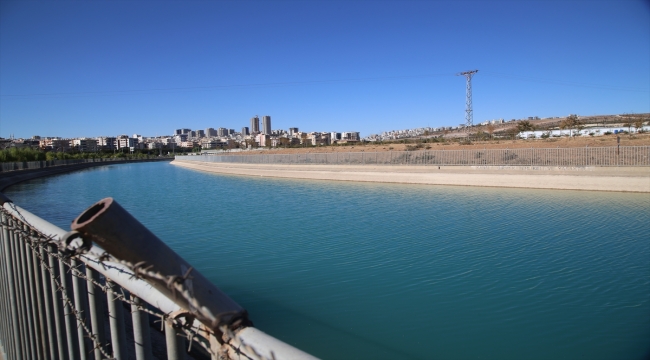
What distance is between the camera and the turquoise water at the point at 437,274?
6852mm

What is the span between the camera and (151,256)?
→ 136cm

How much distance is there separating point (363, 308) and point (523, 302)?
10.3 feet

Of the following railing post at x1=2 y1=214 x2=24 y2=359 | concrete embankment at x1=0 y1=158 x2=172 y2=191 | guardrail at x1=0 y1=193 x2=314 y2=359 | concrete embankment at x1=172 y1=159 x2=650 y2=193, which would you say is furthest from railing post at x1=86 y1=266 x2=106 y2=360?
concrete embankment at x1=0 y1=158 x2=172 y2=191

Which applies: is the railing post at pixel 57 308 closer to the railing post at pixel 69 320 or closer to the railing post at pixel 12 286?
the railing post at pixel 69 320

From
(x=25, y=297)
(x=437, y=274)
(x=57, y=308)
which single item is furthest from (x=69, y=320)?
(x=437, y=274)

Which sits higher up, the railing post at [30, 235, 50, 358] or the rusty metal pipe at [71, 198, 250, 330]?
the rusty metal pipe at [71, 198, 250, 330]

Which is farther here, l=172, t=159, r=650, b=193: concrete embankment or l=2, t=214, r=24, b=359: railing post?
l=172, t=159, r=650, b=193: concrete embankment

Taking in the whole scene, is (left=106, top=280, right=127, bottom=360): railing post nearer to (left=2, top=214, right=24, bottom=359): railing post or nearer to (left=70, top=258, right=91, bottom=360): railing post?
(left=70, top=258, right=91, bottom=360): railing post

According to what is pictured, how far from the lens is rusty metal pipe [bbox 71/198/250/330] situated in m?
1.23

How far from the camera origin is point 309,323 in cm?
747

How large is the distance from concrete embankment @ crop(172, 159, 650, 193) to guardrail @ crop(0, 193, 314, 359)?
26.4 meters

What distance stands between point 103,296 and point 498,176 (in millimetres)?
28364

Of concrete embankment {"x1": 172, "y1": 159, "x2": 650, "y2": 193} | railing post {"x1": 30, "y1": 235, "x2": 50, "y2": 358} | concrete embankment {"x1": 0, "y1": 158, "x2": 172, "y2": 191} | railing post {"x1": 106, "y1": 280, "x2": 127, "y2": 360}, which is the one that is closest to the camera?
railing post {"x1": 106, "y1": 280, "x2": 127, "y2": 360}

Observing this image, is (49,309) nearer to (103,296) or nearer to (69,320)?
(69,320)
